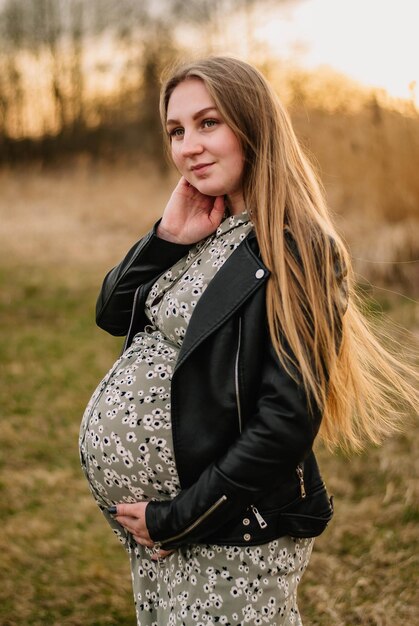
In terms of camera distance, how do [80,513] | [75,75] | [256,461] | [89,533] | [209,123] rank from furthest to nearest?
[75,75] → [80,513] → [89,533] → [209,123] → [256,461]

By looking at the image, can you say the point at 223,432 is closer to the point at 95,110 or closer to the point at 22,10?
the point at 95,110

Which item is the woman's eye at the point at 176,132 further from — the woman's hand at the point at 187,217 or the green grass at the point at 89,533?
the green grass at the point at 89,533

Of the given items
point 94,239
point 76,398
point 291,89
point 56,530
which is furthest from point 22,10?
point 56,530

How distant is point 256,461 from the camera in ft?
5.76

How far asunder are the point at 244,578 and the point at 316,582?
1.79m

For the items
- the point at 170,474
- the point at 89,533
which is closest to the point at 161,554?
the point at 170,474

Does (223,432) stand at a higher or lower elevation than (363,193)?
higher

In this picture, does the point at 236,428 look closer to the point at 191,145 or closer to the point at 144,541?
the point at 144,541

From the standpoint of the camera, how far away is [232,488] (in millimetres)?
1778

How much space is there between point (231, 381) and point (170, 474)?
1.06ft

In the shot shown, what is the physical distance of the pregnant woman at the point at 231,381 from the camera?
5.87ft

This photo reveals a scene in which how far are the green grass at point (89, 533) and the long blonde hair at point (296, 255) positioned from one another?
155 cm

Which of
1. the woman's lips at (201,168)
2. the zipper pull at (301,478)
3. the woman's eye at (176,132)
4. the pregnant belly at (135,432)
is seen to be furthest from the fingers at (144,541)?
the woman's eye at (176,132)

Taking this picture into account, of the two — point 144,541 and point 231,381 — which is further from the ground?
point 231,381
